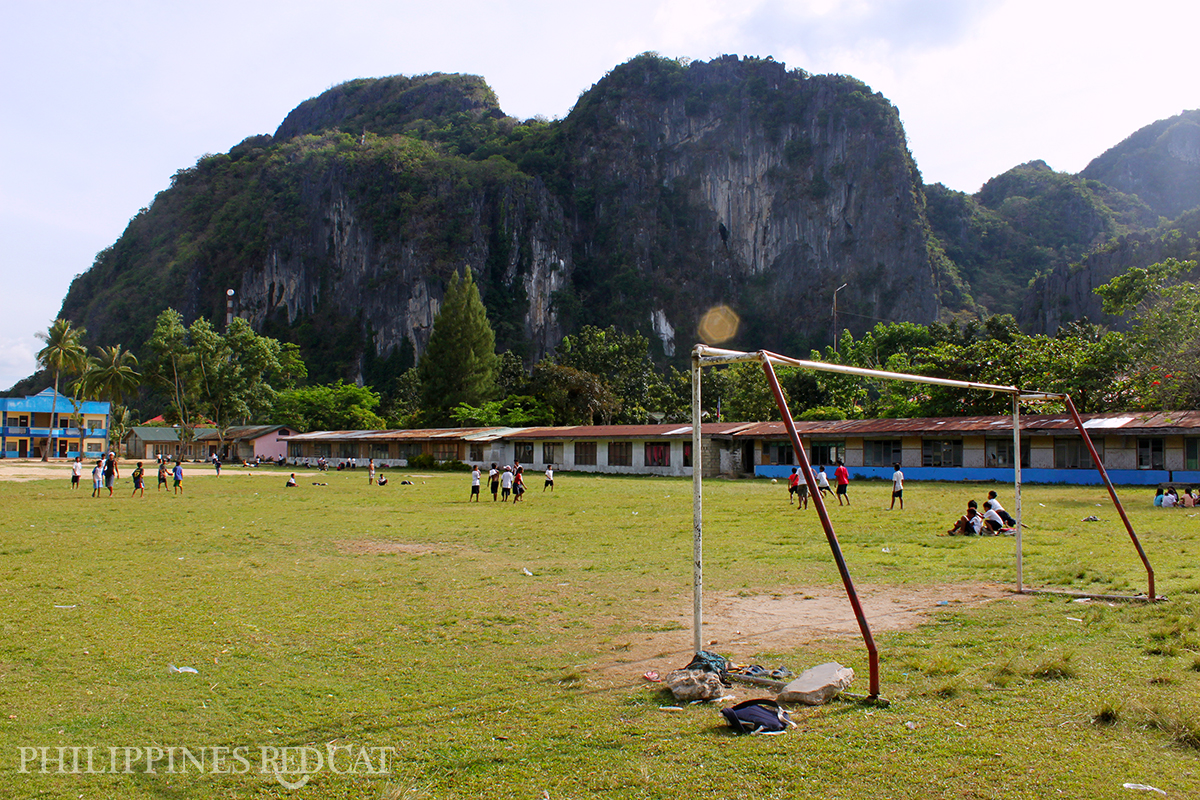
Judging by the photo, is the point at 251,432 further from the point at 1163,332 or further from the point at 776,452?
the point at 1163,332

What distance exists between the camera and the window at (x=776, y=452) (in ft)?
139

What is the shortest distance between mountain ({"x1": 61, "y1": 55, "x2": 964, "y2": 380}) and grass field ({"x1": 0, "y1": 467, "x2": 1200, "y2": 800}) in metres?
106

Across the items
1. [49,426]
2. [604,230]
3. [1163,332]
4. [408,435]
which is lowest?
[408,435]

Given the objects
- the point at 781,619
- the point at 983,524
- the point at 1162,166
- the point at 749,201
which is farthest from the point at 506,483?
the point at 1162,166

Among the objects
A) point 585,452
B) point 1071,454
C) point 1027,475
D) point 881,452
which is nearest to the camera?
point 1071,454

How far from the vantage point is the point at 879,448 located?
40.0 m

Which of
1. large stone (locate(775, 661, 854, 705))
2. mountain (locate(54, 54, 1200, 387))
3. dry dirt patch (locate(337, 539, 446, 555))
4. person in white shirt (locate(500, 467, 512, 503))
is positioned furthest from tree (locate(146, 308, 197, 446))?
large stone (locate(775, 661, 854, 705))

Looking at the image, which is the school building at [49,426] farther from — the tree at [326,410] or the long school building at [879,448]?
the long school building at [879,448]

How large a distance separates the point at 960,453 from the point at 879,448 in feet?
13.5

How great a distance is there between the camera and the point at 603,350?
70438 millimetres

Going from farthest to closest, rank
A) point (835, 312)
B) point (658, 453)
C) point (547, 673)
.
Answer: point (835, 312) < point (658, 453) < point (547, 673)

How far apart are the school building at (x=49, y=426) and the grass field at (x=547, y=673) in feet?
265

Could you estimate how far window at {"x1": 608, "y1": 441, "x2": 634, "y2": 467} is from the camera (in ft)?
155

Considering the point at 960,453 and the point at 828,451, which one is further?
the point at 828,451
